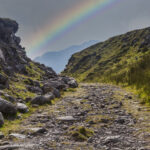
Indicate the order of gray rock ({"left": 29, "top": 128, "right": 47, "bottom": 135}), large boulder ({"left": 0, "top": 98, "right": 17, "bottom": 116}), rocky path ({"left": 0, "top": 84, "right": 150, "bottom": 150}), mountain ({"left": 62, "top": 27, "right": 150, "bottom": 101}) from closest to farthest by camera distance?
rocky path ({"left": 0, "top": 84, "right": 150, "bottom": 150}) → gray rock ({"left": 29, "top": 128, "right": 47, "bottom": 135}) → large boulder ({"left": 0, "top": 98, "right": 17, "bottom": 116}) → mountain ({"left": 62, "top": 27, "right": 150, "bottom": 101})

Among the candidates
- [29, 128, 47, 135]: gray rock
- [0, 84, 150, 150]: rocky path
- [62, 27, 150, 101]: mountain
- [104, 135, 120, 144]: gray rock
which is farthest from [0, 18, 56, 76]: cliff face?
[104, 135, 120, 144]: gray rock

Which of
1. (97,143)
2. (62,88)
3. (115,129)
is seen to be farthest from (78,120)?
(62,88)

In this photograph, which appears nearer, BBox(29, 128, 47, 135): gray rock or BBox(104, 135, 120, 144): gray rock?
BBox(104, 135, 120, 144): gray rock

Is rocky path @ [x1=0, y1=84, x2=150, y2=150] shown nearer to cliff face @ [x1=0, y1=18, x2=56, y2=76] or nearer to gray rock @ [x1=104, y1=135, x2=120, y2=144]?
gray rock @ [x1=104, y1=135, x2=120, y2=144]

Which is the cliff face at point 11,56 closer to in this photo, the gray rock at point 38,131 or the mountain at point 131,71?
the gray rock at point 38,131

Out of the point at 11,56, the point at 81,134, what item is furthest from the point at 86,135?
the point at 11,56

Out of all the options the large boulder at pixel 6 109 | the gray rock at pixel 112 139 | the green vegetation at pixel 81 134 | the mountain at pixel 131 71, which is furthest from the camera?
the mountain at pixel 131 71

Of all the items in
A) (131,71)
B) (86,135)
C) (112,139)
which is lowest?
(112,139)

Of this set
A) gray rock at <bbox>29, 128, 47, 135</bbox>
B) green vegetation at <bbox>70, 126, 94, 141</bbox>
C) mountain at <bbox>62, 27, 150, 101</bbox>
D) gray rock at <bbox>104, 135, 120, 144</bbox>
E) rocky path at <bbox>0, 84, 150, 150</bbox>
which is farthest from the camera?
mountain at <bbox>62, 27, 150, 101</bbox>

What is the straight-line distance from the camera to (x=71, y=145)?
8375 mm

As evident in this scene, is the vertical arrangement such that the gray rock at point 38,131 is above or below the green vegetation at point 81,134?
above

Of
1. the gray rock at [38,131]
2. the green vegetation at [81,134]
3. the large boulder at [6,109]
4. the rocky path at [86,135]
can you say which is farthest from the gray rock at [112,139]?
the large boulder at [6,109]

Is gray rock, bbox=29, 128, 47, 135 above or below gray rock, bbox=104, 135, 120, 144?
above

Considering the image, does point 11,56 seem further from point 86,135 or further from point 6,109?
point 86,135
